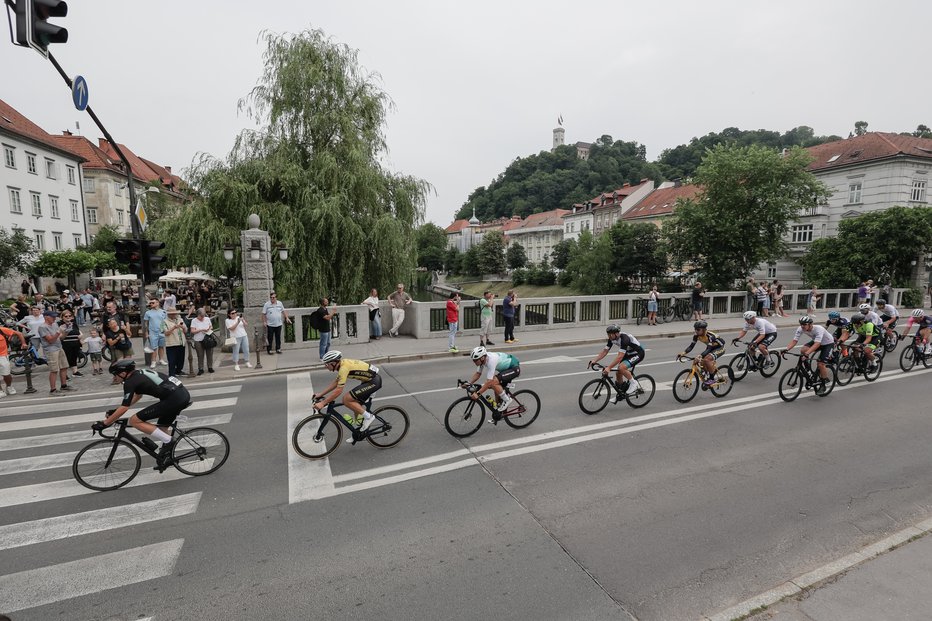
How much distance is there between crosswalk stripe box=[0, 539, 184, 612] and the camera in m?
3.98

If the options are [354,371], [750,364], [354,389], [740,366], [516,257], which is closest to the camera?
[354,371]

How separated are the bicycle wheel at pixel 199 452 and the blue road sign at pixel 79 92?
Result: 300 inches

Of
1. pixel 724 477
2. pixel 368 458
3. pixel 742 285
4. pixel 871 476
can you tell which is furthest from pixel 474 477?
pixel 742 285

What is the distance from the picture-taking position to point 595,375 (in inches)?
463

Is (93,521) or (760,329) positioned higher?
(760,329)

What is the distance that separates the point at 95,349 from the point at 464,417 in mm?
10471

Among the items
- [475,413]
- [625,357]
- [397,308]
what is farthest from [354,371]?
[397,308]

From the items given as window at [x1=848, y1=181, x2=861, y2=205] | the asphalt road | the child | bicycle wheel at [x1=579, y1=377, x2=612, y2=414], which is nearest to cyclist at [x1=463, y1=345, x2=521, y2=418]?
the asphalt road

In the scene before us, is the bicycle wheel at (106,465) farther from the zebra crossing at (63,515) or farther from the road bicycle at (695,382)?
the road bicycle at (695,382)

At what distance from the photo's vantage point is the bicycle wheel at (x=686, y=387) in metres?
9.44

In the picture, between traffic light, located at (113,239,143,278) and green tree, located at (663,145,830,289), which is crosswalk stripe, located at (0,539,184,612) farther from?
green tree, located at (663,145,830,289)

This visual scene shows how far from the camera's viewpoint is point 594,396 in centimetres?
884

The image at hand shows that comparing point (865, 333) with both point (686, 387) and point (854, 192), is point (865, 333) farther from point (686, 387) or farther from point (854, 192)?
point (854, 192)

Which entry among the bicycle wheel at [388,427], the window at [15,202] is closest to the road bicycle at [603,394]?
the bicycle wheel at [388,427]
